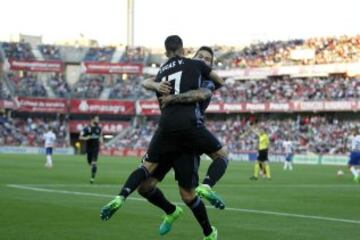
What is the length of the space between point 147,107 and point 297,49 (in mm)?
17777

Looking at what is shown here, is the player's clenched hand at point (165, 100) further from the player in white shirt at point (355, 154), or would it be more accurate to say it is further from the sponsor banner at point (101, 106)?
the sponsor banner at point (101, 106)

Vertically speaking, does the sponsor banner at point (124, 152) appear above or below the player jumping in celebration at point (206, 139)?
below

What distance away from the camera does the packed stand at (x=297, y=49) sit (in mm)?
71000

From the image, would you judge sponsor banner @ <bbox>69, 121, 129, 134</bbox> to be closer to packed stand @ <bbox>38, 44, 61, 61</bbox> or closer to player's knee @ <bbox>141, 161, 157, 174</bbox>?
packed stand @ <bbox>38, 44, 61, 61</bbox>

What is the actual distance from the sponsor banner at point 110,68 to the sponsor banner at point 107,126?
618cm

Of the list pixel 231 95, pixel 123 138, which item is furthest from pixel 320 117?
pixel 123 138

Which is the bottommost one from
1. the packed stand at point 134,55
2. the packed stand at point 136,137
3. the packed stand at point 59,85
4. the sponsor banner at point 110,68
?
the packed stand at point 136,137

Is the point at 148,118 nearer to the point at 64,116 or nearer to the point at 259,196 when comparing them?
the point at 64,116

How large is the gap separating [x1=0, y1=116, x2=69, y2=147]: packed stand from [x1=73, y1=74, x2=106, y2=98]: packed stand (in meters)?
4.02

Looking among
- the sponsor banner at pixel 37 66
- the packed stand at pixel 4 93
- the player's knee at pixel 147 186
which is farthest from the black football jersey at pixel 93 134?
the sponsor banner at pixel 37 66

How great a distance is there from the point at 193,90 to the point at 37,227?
3865mm

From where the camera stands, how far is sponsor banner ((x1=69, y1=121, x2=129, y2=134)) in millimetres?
85188

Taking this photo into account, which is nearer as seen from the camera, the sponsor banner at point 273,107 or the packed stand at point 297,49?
the sponsor banner at point 273,107

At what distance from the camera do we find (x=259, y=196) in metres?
20.6
